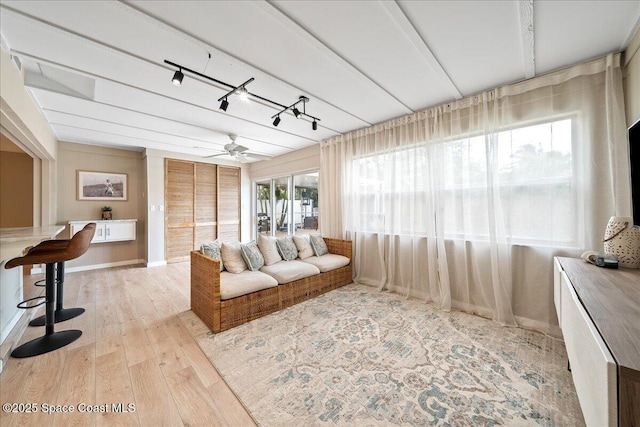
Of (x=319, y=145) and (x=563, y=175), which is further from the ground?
(x=319, y=145)

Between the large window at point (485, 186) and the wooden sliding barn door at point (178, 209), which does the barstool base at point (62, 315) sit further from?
the large window at point (485, 186)

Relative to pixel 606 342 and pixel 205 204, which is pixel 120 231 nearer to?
pixel 205 204

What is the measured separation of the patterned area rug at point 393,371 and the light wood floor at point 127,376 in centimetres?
18

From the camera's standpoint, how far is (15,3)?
4.80ft

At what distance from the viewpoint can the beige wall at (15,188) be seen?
4355mm

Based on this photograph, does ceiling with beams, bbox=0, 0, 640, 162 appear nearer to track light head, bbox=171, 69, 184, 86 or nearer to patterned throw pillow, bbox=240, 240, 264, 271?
track light head, bbox=171, 69, 184, 86

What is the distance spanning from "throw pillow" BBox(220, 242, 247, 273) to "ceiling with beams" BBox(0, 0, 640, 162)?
5.81 ft

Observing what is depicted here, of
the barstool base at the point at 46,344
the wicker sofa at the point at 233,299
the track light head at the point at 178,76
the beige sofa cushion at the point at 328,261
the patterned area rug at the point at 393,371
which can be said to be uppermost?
the track light head at the point at 178,76

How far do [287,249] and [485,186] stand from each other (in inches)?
105

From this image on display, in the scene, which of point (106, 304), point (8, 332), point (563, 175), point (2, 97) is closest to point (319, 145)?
point (563, 175)

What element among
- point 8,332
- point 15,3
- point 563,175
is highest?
point 15,3

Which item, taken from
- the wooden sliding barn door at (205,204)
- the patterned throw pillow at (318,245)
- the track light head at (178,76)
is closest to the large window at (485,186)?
the patterned throw pillow at (318,245)

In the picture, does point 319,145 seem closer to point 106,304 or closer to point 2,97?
point 2,97

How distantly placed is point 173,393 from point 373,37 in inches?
115
